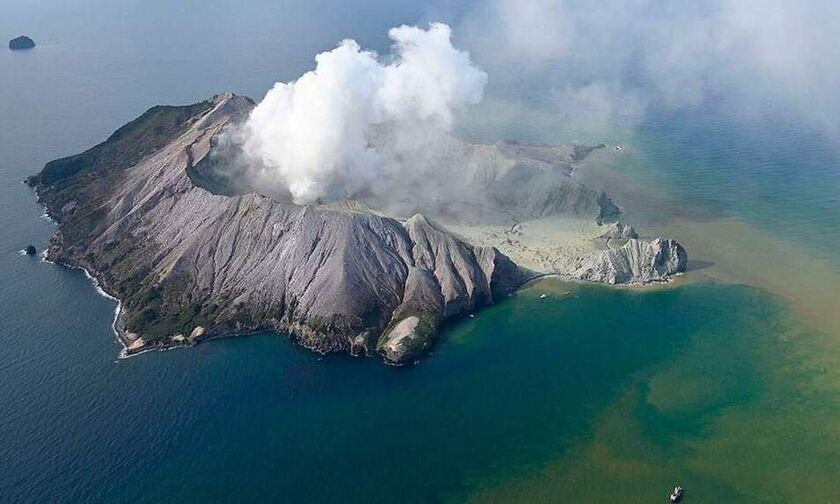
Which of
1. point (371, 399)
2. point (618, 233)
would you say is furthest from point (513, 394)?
point (618, 233)

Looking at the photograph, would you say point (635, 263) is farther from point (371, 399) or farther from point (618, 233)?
point (371, 399)

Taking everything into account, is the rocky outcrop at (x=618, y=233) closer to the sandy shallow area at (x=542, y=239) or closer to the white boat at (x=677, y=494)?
the sandy shallow area at (x=542, y=239)

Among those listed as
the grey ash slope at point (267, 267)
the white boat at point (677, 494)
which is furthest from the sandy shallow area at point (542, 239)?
the white boat at point (677, 494)

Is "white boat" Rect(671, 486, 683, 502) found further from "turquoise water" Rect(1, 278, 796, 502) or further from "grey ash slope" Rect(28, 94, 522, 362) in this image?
"grey ash slope" Rect(28, 94, 522, 362)

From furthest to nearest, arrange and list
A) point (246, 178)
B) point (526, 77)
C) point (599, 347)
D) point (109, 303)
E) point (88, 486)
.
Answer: point (526, 77) < point (246, 178) < point (109, 303) < point (599, 347) < point (88, 486)

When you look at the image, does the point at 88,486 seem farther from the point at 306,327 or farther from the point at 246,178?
the point at 246,178

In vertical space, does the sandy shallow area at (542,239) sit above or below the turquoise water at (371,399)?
above

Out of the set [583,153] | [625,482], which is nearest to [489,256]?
[625,482]
